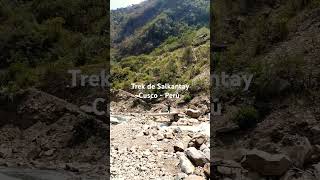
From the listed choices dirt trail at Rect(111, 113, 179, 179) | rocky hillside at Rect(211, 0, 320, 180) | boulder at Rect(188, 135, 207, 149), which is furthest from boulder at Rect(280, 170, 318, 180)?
boulder at Rect(188, 135, 207, 149)

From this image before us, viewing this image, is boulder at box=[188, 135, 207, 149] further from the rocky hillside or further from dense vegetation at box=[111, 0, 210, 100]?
dense vegetation at box=[111, 0, 210, 100]

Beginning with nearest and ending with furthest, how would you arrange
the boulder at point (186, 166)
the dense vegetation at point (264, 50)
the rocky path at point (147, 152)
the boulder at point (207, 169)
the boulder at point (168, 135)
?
1. the boulder at point (207, 169)
2. the boulder at point (186, 166)
3. the rocky path at point (147, 152)
4. the dense vegetation at point (264, 50)
5. the boulder at point (168, 135)

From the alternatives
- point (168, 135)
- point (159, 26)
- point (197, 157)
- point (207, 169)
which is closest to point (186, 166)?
point (197, 157)

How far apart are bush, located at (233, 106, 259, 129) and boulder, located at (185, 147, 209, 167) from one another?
152 centimetres

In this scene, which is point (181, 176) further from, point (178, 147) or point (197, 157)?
point (178, 147)

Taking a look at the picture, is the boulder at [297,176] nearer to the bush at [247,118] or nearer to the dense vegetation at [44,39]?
the bush at [247,118]

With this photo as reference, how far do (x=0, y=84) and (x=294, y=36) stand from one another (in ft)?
32.7

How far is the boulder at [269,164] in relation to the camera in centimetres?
835

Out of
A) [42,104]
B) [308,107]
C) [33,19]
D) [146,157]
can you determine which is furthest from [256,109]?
[33,19]

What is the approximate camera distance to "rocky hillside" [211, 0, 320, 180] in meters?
8.70

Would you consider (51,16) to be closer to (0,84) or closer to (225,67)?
(0,84)

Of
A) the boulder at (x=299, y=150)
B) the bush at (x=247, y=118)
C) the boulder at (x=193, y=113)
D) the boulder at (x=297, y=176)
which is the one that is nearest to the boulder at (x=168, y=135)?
the bush at (x=247, y=118)

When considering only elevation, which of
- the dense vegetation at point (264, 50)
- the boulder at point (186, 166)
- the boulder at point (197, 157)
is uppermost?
the dense vegetation at point (264, 50)

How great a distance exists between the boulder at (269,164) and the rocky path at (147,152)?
1157 millimetres
